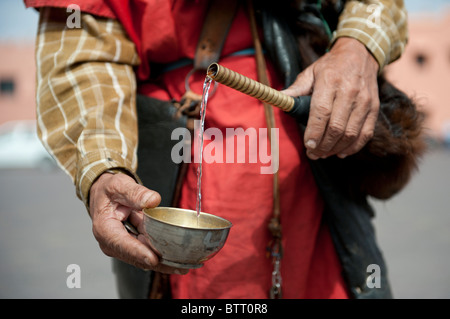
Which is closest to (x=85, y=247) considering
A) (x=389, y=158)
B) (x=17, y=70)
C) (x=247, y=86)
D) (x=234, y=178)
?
(x=234, y=178)

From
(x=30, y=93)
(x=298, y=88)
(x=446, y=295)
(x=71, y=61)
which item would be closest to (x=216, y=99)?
(x=298, y=88)

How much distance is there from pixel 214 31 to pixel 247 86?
45 cm

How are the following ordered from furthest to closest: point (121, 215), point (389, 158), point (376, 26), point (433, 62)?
point (433, 62) → point (389, 158) → point (376, 26) → point (121, 215)

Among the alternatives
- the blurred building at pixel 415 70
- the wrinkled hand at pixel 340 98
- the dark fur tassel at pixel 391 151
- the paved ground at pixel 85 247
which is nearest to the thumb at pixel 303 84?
the wrinkled hand at pixel 340 98

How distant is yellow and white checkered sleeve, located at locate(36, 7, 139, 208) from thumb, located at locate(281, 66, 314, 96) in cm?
47

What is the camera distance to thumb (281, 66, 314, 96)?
1336 mm

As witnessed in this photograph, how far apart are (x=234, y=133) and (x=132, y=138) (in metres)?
0.30

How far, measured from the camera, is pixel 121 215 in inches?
47.4

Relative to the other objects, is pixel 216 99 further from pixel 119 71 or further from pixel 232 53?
pixel 119 71

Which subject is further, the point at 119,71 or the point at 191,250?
the point at 119,71

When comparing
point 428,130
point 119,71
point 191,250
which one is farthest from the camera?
point 428,130

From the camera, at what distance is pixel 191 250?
110 cm

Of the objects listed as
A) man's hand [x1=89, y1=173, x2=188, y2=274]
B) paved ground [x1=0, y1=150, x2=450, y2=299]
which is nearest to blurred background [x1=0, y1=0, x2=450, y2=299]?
paved ground [x1=0, y1=150, x2=450, y2=299]

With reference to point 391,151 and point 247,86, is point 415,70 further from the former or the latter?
point 247,86
